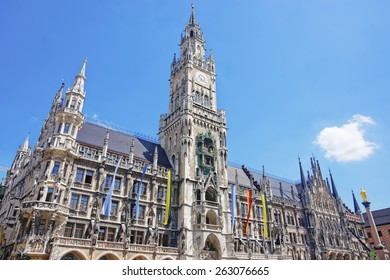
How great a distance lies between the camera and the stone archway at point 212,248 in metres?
38.6

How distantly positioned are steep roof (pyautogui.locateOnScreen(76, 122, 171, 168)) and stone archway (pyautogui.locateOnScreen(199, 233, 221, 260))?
13.6m

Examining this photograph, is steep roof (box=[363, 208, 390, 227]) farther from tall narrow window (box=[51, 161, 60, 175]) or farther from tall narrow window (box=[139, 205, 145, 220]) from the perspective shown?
tall narrow window (box=[51, 161, 60, 175])

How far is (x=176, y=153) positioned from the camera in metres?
45.9

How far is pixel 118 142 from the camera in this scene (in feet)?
144

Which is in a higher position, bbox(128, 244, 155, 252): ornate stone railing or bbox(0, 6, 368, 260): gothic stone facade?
bbox(0, 6, 368, 260): gothic stone facade

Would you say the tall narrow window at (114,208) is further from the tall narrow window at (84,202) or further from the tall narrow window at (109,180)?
the tall narrow window at (84,202)

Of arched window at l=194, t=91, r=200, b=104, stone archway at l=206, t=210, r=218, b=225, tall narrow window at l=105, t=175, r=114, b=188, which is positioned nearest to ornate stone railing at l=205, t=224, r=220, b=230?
stone archway at l=206, t=210, r=218, b=225

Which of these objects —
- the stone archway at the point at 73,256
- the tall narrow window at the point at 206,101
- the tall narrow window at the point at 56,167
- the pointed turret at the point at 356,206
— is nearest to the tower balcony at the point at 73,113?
the tall narrow window at the point at 56,167

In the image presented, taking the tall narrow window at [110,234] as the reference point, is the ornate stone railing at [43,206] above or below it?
above

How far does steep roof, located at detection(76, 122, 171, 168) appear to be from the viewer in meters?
39.7

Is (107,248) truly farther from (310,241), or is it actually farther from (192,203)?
(310,241)

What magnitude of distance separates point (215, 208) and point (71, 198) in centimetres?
2087

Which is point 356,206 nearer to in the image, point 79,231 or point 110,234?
point 110,234
